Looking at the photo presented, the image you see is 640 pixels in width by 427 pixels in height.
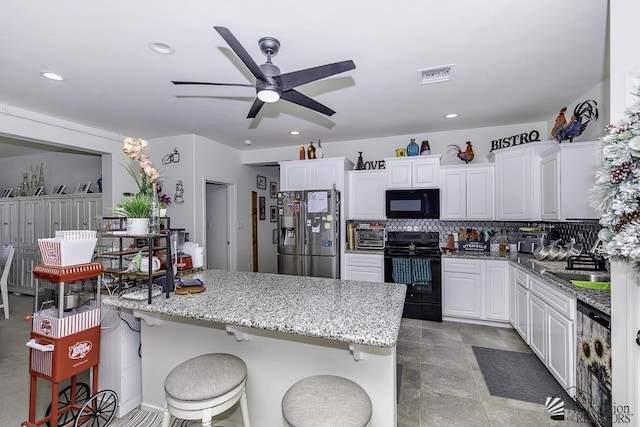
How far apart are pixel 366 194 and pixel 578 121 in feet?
8.18

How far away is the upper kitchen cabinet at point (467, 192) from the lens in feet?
12.5

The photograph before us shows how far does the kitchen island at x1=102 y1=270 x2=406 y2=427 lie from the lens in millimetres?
1355

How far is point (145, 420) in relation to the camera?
6.52ft

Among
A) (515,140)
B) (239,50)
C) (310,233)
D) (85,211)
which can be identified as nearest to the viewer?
(239,50)

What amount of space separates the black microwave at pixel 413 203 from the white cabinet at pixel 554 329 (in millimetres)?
1533

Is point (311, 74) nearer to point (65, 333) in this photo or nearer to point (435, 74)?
point (435, 74)

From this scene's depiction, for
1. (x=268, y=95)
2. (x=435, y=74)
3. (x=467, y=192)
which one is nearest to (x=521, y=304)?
(x=467, y=192)

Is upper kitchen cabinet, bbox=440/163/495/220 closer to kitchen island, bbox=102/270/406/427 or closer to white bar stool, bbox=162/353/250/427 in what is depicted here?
kitchen island, bbox=102/270/406/427

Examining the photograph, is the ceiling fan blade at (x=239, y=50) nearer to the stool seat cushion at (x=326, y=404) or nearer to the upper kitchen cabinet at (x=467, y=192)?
the stool seat cushion at (x=326, y=404)

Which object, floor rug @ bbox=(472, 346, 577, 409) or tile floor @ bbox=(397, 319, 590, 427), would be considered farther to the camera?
floor rug @ bbox=(472, 346, 577, 409)

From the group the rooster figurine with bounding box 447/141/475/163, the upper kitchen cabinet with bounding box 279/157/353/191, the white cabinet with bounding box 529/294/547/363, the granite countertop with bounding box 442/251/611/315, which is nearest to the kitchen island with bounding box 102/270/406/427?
the granite countertop with bounding box 442/251/611/315

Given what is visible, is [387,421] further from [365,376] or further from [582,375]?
[582,375]

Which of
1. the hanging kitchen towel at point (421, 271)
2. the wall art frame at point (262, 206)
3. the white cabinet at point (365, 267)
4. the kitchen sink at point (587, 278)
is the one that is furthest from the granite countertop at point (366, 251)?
the wall art frame at point (262, 206)

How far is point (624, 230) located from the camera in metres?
0.93
